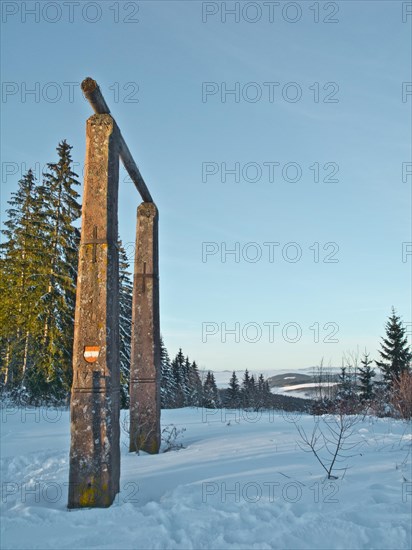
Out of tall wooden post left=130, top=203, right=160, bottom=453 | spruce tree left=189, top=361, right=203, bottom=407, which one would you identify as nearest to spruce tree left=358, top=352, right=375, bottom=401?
spruce tree left=189, top=361, right=203, bottom=407

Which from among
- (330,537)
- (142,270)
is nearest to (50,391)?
(142,270)

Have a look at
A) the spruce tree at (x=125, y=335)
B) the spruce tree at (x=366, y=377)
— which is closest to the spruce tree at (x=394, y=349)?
the spruce tree at (x=366, y=377)

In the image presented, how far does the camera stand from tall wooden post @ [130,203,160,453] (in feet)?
21.0

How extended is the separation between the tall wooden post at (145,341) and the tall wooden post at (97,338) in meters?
2.20

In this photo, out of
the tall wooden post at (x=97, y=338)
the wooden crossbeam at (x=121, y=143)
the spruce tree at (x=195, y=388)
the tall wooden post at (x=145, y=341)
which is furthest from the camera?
the spruce tree at (x=195, y=388)

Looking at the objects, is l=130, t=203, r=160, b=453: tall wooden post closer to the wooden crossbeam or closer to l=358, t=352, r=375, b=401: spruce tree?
the wooden crossbeam

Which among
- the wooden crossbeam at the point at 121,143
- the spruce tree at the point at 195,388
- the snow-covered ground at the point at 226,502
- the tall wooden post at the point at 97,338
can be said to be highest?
the wooden crossbeam at the point at 121,143

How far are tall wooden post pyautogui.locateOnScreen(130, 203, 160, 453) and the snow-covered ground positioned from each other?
530 mm

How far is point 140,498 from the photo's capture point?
3.97 m

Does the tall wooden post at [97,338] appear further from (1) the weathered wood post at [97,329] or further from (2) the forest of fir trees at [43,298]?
(2) the forest of fir trees at [43,298]

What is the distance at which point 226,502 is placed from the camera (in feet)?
12.0

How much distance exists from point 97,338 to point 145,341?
2.51 meters

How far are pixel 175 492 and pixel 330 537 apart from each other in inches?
59.5

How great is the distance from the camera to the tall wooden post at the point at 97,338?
3.94 m
